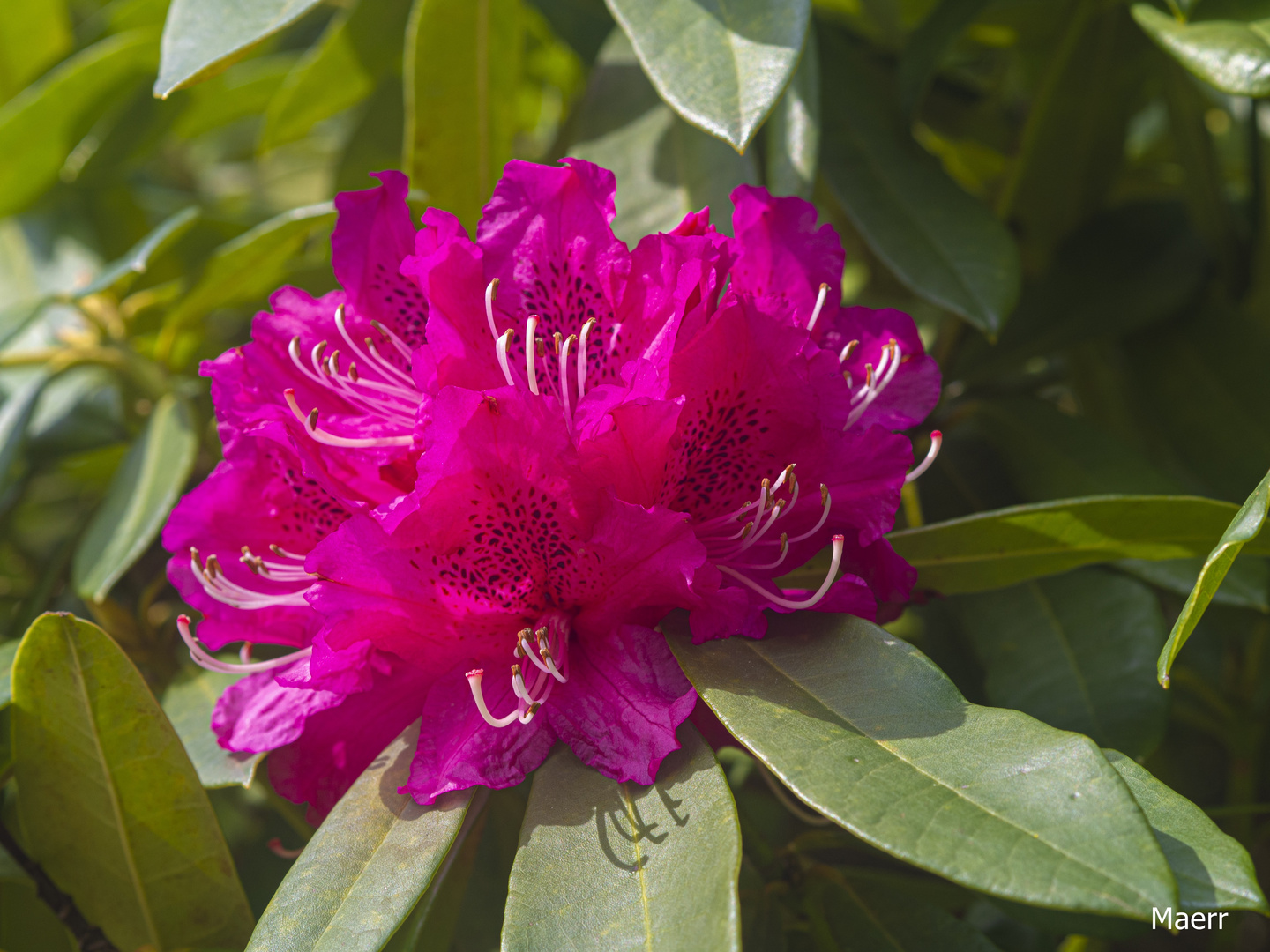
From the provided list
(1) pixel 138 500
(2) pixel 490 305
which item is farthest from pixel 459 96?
(1) pixel 138 500

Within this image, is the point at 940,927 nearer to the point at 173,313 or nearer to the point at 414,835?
the point at 414,835

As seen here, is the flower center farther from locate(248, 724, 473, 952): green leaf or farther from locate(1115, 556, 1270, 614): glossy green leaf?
locate(1115, 556, 1270, 614): glossy green leaf

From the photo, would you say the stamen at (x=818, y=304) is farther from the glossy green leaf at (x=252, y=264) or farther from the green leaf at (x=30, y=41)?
the green leaf at (x=30, y=41)

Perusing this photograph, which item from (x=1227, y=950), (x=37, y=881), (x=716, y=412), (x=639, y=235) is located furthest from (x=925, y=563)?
(x=37, y=881)

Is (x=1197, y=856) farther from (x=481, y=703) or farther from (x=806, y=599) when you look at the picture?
(x=481, y=703)

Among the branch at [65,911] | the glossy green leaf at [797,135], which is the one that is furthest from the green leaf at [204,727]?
the glossy green leaf at [797,135]

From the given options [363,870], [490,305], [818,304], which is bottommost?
[363,870]
